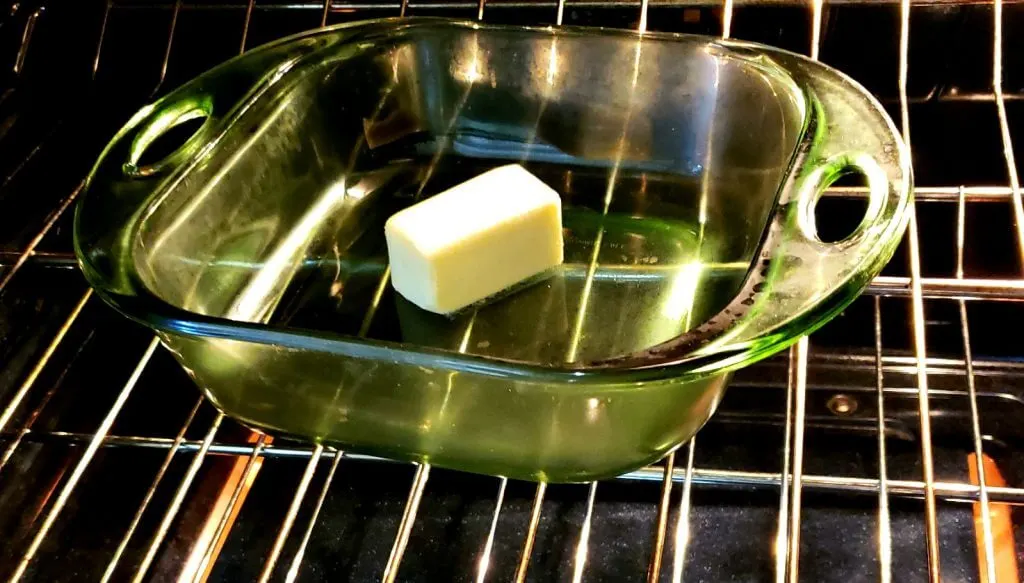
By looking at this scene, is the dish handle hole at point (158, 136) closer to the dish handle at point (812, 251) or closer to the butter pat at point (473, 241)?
the butter pat at point (473, 241)

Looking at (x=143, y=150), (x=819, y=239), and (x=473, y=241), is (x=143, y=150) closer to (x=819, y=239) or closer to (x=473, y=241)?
(x=473, y=241)

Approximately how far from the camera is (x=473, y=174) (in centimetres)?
71

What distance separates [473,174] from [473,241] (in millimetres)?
127

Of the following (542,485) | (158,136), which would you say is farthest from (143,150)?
(542,485)

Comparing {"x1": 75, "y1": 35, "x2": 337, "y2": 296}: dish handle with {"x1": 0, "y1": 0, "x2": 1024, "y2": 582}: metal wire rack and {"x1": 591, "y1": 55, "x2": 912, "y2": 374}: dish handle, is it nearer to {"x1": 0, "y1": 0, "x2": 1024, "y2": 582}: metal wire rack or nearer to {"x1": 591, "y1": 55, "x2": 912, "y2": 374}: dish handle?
{"x1": 0, "y1": 0, "x2": 1024, "y2": 582}: metal wire rack

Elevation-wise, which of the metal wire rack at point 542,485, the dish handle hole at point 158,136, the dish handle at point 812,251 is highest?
the dish handle hole at point 158,136

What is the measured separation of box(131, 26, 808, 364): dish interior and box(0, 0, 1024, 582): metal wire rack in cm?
7

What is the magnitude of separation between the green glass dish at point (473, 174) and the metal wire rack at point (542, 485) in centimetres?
6

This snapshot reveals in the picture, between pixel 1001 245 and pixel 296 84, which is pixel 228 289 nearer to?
pixel 296 84

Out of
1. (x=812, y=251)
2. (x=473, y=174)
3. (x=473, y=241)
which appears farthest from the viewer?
(x=473, y=174)

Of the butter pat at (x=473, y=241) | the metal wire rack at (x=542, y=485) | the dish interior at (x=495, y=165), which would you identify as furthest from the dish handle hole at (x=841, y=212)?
the butter pat at (x=473, y=241)

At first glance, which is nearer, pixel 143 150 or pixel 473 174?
pixel 143 150

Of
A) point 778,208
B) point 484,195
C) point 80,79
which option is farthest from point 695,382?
point 80,79

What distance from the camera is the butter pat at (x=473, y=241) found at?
591 millimetres
